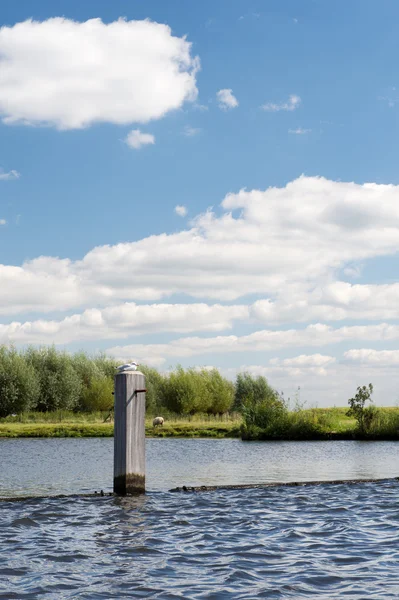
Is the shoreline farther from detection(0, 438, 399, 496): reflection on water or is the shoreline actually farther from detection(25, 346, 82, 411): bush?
detection(25, 346, 82, 411): bush

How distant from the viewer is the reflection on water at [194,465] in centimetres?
1506

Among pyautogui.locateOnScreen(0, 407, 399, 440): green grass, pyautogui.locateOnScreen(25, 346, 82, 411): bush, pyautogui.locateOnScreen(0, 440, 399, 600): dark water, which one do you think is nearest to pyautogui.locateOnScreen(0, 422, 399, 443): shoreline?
pyautogui.locateOnScreen(0, 407, 399, 440): green grass

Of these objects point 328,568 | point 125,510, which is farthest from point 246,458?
point 328,568

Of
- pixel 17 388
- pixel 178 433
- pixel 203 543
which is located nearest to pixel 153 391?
pixel 17 388

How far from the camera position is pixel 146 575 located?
6848mm

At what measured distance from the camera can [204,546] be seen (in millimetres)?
8039

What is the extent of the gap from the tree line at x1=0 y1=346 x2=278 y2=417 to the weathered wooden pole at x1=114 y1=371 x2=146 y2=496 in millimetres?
43196

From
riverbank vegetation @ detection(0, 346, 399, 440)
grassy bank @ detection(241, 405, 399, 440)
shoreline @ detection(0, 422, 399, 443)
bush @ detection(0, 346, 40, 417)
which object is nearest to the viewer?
grassy bank @ detection(241, 405, 399, 440)

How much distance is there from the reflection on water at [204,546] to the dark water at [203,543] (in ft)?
0.04

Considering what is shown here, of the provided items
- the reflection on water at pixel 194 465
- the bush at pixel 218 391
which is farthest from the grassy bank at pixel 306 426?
the bush at pixel 218 391

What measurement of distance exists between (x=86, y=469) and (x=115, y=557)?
→ 10.9 meters

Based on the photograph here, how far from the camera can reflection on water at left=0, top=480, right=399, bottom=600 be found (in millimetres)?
6422

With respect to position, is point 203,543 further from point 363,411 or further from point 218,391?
point 218,391

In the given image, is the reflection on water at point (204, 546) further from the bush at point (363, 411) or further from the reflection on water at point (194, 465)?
the bush at point (363, 411)
